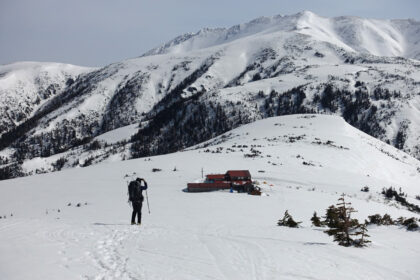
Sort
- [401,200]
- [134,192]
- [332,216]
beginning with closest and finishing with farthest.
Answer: [332,216], [134,192], [401,200]

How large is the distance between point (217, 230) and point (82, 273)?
6202 millimetres

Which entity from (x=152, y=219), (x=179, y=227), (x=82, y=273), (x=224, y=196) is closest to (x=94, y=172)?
(x=224, y=196)

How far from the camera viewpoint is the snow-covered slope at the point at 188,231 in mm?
7992

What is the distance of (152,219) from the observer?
643 inches

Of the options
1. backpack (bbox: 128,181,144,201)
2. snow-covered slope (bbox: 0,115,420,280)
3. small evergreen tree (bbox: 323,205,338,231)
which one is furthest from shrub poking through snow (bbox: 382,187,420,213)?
backpack (bbox: 128,181,144,201)

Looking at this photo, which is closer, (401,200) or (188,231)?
(188,231)

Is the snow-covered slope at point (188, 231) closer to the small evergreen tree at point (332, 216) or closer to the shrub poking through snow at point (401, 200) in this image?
the small evergreen tree at point (332, 216)

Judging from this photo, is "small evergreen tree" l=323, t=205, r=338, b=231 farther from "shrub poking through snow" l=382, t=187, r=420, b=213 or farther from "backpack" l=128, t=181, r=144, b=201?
"shrub poking through snow" l=382, t=187, r=420, b=213

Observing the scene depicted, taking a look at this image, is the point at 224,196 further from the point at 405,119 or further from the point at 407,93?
the point at 407,93

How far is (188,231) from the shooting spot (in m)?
12.6

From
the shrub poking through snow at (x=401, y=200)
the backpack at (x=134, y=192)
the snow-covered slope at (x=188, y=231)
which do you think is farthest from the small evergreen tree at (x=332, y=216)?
the shrub poking through snow at (x=401, y=200)

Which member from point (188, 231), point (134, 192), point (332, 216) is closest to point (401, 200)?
point (332, 216)

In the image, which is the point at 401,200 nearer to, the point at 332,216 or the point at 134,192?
the point at 332,216

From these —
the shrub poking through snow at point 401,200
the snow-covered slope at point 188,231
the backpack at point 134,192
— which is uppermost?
the backpack at point 134,192
